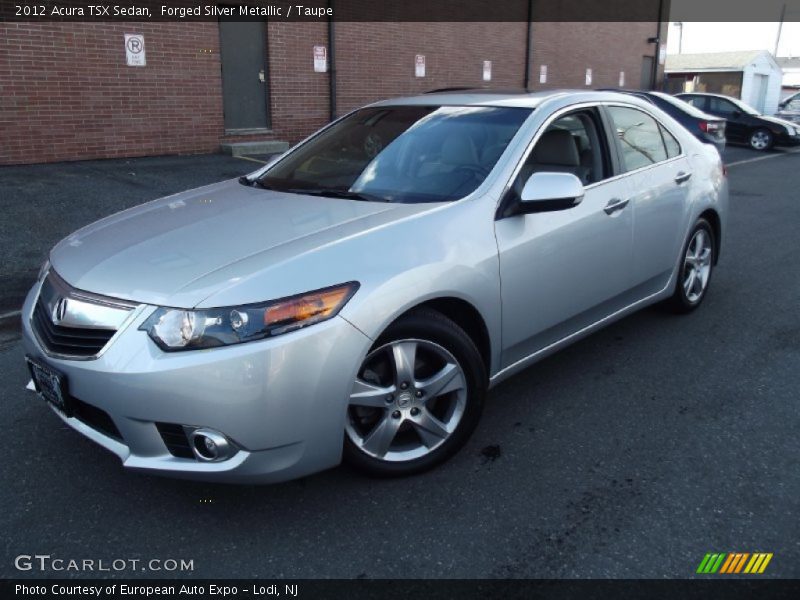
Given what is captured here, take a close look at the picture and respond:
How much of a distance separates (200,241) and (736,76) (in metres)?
41.2

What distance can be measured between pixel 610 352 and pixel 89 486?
3.07 metres

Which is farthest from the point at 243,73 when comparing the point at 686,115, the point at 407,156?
the point at 407,156

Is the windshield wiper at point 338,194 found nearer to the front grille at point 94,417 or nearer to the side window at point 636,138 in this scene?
the front grille at point 94,417

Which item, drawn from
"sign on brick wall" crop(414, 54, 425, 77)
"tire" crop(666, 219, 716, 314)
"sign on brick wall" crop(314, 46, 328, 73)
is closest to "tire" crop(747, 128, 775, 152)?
"sign on brick wall" crop(414, 54, 425, 77)

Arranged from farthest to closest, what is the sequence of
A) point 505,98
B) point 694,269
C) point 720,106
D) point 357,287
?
1. point 720,106
2. point 694,269
3. point 505,98
4. point 357,287

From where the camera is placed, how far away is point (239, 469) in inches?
101

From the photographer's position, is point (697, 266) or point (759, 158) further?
point (759, 158)

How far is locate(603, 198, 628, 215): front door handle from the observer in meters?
3.88

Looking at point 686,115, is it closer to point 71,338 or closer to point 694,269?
point 694,269

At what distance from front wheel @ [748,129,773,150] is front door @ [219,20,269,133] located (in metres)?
13.4

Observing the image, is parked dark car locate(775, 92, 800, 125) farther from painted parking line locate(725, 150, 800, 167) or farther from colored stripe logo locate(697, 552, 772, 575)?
colored stripe logo locate(697, 552, 772, 575)

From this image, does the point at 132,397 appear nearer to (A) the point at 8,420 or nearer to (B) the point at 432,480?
(B) the point at 432,480

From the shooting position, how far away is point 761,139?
19188 mm
